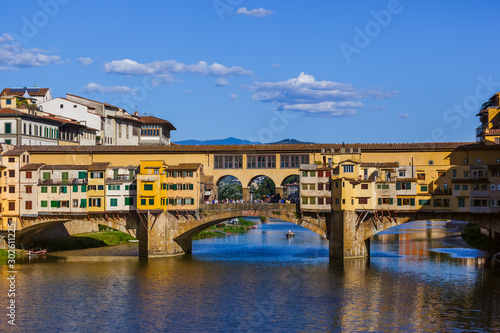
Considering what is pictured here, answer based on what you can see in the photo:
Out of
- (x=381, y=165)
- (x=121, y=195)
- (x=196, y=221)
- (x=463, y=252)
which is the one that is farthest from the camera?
(x=463, y=252)

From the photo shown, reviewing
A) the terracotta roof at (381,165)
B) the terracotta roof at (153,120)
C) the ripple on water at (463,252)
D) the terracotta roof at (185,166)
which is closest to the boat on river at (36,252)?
the terracotta roof at (185,166)

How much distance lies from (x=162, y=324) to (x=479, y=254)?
47500mm

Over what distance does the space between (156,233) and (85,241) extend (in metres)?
18.3

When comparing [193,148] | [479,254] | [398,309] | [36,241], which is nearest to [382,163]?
[479,254]

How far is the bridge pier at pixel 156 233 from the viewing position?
8450cm

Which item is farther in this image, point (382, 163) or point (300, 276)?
point (382, 163)

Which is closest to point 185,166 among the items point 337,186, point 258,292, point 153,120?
point 337,186

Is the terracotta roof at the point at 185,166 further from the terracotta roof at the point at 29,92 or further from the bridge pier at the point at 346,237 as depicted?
the terracotta roof at the point at 29,92

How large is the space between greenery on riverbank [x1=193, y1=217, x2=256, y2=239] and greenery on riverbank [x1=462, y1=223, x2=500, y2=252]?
39634mm

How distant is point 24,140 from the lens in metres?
97.2

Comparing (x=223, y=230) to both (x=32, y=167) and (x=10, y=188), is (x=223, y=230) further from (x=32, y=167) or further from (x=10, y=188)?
(x=10, y=188)

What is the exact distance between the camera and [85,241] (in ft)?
324

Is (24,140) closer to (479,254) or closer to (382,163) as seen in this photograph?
(382,163)

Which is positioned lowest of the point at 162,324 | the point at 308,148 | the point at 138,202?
the point at 162,324
